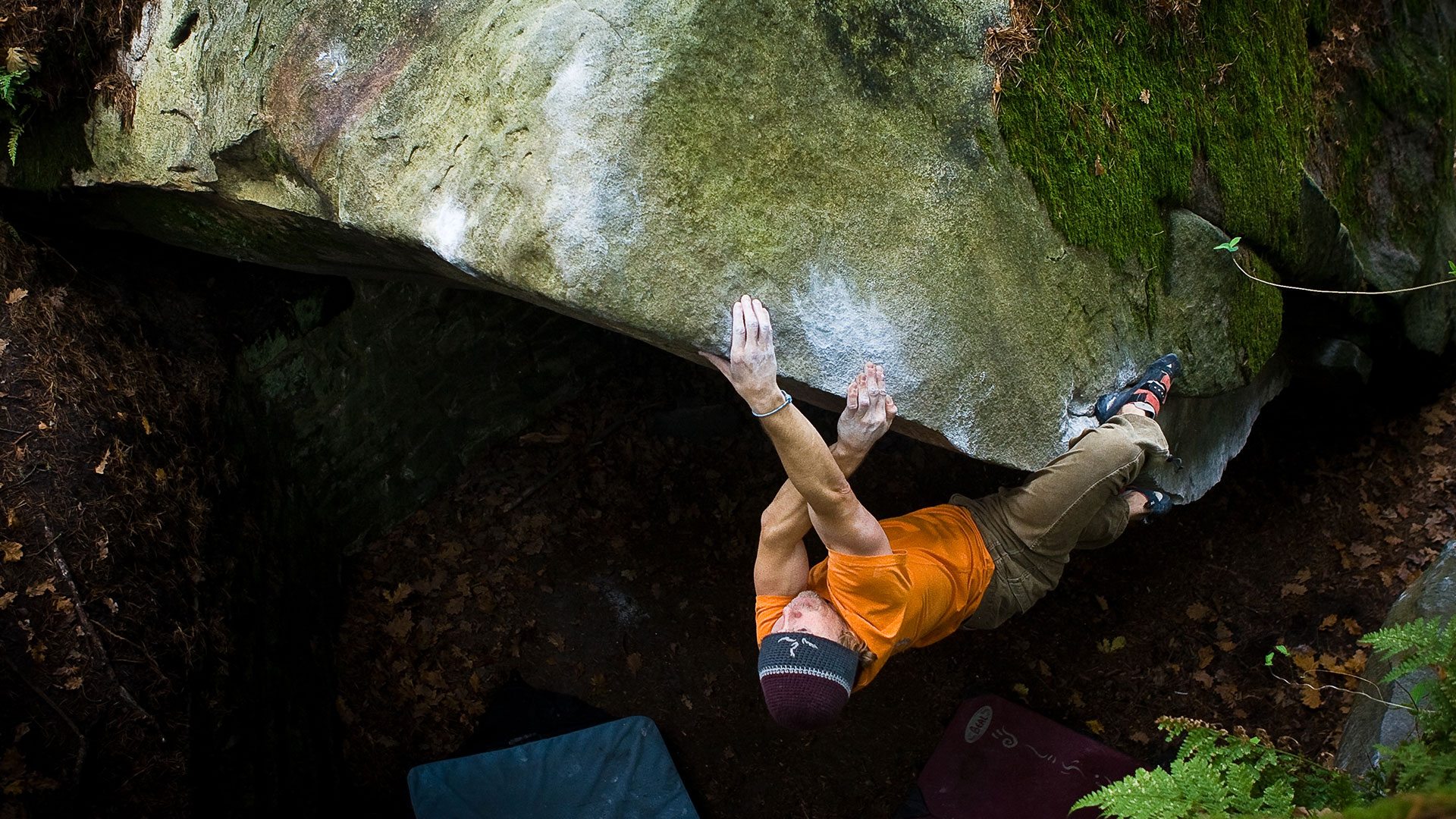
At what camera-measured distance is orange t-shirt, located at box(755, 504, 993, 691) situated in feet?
11.5

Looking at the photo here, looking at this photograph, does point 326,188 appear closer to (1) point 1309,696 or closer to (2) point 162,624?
(2) point 162,624

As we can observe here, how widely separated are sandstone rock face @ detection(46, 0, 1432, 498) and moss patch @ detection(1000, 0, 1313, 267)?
16 cm

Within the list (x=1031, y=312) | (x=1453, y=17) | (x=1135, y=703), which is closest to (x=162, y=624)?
(x=1031, y=312)

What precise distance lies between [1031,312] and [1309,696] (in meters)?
3.70

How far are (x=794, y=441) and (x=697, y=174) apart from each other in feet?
3.14

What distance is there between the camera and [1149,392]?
3.88 metres

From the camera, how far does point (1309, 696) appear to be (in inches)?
218

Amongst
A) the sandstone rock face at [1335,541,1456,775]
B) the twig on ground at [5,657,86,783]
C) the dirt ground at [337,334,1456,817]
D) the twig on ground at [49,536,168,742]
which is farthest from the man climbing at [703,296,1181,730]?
the twig on ground at [5,657,86,783]

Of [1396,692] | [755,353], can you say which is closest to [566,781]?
[755,353]

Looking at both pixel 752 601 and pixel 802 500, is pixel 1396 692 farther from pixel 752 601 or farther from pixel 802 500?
pixel 752 601

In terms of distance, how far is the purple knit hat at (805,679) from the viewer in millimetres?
3342

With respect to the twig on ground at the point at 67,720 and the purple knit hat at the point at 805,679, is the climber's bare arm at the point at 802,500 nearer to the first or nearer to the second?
the purple knit hat at the point at 805,679

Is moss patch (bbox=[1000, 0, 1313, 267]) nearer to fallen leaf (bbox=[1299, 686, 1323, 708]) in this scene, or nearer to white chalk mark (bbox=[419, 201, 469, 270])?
white chalk mark (bbox=[419, 201, 469, 270])

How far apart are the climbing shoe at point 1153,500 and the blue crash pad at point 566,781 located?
10.7 feet
